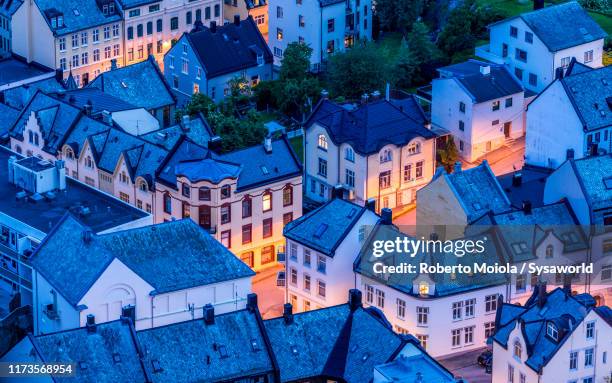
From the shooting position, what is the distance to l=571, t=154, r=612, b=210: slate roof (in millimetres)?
176000

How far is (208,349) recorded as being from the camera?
507ft

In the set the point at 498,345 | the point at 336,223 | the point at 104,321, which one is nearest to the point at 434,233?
the point at 336,223

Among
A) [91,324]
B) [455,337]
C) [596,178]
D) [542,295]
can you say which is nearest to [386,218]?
[455,337]

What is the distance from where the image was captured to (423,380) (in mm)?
146250

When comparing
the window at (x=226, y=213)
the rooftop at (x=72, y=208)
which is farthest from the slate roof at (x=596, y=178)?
the rooftop at (x=72, y=208)

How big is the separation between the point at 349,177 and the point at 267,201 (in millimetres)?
12081

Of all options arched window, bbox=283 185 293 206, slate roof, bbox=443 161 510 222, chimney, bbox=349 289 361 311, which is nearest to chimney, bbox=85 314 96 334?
chimney, bbox=349 289 361 311

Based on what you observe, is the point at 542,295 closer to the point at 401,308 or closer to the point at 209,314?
the point at 401,308

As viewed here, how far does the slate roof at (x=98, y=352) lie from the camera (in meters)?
150

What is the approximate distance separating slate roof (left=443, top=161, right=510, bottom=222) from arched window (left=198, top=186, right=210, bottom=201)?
22.2 metres

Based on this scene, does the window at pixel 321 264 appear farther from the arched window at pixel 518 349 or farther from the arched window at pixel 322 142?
the arched window at pixel 322 142

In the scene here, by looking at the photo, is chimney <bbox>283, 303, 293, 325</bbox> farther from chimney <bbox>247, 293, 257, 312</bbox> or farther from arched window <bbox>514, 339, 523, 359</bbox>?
arched window <bbox>514, 339, 523, 359</bbox>

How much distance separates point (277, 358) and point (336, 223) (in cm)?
2078

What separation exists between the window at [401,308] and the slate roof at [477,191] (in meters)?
12.3
